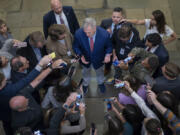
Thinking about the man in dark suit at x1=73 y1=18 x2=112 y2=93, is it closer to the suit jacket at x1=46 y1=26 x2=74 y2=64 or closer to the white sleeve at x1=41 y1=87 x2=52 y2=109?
the suit jacket at x1=46 y1=26 x2=74 y2=64

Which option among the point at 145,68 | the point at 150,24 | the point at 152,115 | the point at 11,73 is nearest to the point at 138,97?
the point at 152,115

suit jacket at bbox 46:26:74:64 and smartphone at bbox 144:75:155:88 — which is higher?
suit jacket at bbox 46:26:74:64

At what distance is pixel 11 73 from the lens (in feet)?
10.6

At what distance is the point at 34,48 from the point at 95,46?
1.20 m

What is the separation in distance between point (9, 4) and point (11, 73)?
4709mm

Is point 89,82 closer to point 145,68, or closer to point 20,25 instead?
point 145,68

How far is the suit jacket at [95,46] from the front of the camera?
371 centimetres

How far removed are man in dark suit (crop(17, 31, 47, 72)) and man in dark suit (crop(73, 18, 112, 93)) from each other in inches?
27.8

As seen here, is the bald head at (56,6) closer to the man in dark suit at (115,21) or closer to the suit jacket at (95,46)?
the suit jacket at (95,46)

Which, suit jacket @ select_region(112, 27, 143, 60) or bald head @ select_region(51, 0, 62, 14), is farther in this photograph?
bald head @ select_region(51, 0, 62, 14)

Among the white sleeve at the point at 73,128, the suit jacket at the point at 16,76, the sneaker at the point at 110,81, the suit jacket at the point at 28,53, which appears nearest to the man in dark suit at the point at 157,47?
the sneaker at the point at 110,81

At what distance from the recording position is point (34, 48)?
363 cm

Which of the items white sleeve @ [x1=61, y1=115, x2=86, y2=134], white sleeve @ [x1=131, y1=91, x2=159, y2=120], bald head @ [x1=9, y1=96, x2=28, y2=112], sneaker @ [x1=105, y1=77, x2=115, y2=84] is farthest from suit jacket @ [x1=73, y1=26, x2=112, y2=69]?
bald head @ [x1=9, y1=96, x2=28, y2=112]

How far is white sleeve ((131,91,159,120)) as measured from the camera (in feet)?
8.93
